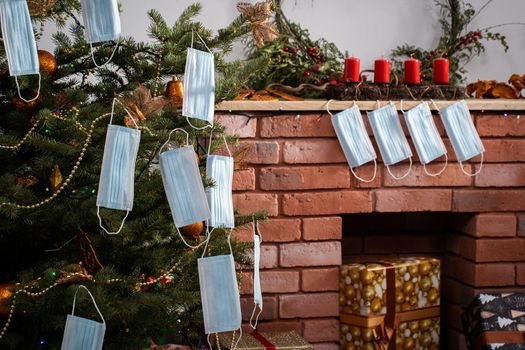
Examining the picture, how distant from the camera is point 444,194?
2.46m

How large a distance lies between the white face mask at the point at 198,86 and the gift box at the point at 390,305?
107 centimetres

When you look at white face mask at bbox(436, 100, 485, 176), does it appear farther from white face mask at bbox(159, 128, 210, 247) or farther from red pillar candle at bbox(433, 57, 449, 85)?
white face mask at bbox(159, 128, 210, 247)

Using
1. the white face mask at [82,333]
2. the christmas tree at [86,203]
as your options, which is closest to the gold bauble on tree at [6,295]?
the christmas tree at [86,203]

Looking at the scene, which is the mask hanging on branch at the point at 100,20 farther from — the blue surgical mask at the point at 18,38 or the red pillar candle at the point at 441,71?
the red pillar candle at the point at 441,71

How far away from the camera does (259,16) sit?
166 centimetres

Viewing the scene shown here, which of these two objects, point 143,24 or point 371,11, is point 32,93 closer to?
point 143,24

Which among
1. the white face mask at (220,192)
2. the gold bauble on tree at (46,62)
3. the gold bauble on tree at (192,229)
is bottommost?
the gold bauble on tree at (192,229)

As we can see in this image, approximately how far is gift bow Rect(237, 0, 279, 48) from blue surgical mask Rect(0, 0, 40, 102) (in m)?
0.48

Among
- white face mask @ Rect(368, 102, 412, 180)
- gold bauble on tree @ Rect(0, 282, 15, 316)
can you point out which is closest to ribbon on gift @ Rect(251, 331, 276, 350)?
white face mask @ Rect(368, 102, 412, 180)

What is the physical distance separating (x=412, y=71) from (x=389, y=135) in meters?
0.22

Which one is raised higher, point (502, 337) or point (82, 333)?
point (82, 333)

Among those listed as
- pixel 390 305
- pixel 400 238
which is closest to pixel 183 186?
pixel 390 305

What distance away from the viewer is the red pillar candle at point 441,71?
8.05 feet

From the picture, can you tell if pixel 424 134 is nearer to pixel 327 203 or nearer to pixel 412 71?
pixel 412 71
